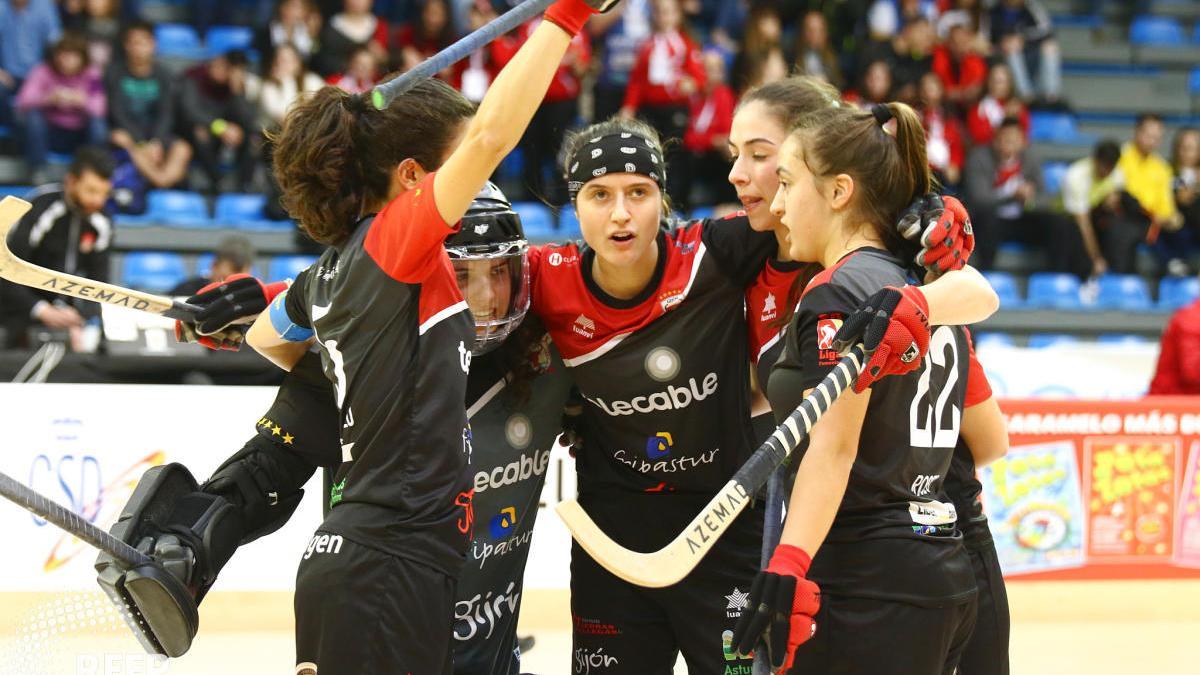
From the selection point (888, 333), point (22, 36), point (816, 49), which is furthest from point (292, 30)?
point (888, 333)

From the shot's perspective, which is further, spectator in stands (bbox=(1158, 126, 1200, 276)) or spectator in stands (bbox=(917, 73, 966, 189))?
spectator in stands (bbox=(1158, 126, 1200, 276))

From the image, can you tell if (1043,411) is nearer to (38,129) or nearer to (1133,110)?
(38,129)

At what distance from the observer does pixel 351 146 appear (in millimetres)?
2652

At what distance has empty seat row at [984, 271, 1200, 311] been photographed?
1052 centimetres

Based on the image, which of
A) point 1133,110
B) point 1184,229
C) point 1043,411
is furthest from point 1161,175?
point 1043,411

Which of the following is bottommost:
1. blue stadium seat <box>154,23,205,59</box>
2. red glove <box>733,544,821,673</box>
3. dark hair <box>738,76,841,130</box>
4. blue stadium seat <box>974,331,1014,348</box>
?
red glove <box>733,544,821,673</box>

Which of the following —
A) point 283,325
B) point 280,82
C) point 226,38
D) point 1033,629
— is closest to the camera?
point 283,325

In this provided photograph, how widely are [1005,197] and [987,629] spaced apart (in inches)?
321

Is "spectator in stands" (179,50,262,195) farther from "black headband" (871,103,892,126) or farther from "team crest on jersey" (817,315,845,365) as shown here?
"team crest on jersey" (817,315,845,365)

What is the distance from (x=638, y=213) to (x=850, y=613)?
1214 millimetres

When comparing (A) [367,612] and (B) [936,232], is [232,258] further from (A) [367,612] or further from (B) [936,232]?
(B) [936,232]

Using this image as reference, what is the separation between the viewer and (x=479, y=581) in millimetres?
3549

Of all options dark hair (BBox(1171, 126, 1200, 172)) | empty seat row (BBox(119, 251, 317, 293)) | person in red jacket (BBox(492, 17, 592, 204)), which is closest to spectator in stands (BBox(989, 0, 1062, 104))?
dark hair (BBox(1171, 126, 1200, 172))

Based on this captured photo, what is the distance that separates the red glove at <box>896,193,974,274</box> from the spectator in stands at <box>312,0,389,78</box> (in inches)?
261
